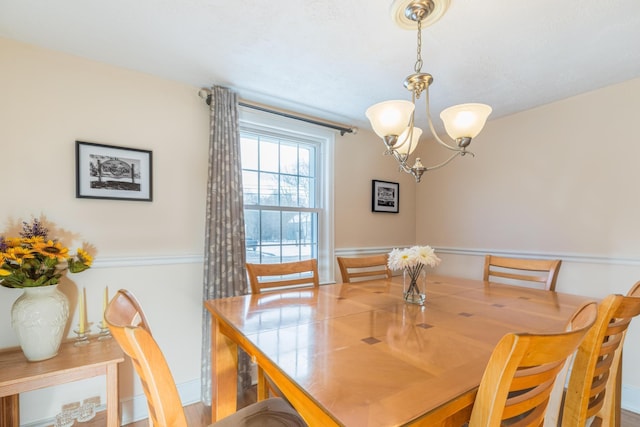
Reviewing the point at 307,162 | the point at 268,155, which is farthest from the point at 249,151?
the point at 307,162

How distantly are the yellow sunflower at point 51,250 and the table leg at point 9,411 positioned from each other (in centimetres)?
76

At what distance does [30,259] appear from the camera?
1.47 m

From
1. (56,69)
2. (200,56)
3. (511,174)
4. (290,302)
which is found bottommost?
(290,302)

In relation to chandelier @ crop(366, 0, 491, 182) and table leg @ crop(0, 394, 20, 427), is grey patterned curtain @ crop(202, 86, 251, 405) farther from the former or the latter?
chandelier @ crop(366, 0, 491, 182)

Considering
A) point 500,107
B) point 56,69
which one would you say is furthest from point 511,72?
point 56,69

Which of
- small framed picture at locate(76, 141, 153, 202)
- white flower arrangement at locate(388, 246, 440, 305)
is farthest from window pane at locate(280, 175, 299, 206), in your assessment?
white flower arrangement at locate(388, 246, 440, 305)

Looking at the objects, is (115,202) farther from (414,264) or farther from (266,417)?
(414,264)

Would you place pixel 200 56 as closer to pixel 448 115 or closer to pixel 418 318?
pixel 448 115

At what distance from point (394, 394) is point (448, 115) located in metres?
1.23

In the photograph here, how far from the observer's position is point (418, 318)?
1281 mm

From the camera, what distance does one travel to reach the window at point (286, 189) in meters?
2.50

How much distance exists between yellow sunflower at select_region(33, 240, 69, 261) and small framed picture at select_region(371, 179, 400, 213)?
102 inches

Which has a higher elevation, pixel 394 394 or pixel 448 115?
pixel 448 115

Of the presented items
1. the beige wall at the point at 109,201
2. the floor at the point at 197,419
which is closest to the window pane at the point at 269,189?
the beige wall at the point at 109,201
